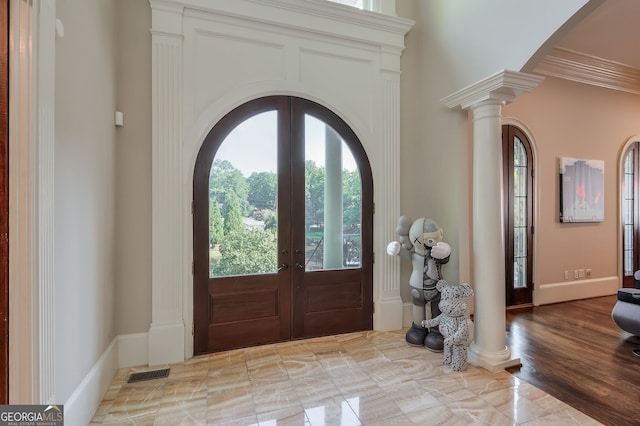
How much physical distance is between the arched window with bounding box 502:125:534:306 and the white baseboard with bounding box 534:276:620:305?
0.63 ft

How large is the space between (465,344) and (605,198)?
161 inches

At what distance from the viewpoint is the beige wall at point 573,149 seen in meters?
4.25

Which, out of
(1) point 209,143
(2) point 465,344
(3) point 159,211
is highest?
(1) point 209,143

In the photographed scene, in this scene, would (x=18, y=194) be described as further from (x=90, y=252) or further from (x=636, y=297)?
(x=636, y=297)

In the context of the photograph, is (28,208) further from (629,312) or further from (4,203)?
(629,312)

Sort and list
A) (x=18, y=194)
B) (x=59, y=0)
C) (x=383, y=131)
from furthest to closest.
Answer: (x=383, y=131) < (x=59, y=0) < (x=18, y=194)

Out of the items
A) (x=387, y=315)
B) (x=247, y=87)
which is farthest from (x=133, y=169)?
(x=387, y=315)

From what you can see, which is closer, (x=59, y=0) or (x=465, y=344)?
(x=59, y=0)

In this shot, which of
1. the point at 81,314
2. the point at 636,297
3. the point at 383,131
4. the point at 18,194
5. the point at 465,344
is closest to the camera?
the point at 18,194

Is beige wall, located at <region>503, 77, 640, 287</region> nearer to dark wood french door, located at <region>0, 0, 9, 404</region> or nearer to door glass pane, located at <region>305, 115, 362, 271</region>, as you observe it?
door glass pane, located at <region>305, 115, 362, 271</region>

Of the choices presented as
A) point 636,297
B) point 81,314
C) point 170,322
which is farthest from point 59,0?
point 636,297

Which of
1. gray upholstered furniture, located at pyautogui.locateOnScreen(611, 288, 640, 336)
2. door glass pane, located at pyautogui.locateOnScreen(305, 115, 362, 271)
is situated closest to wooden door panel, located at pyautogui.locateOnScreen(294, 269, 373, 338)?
door glass pane, located at pyautogui.locateOnScreen(305, 115, 362, 271)

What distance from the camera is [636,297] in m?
3.01

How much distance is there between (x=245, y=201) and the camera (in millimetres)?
2943
